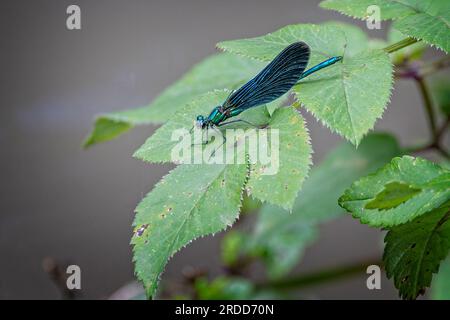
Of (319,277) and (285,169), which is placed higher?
(285,169)

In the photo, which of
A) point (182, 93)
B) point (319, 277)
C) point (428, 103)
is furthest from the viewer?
point (319, 277)

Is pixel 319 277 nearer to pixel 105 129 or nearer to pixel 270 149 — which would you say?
pixel 105 129

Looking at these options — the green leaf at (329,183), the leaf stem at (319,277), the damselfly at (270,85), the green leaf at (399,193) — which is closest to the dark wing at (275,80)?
the damselfly at (270,85)

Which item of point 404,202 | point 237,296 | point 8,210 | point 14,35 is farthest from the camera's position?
point 8,210

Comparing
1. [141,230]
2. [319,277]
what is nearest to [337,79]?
[141,230]

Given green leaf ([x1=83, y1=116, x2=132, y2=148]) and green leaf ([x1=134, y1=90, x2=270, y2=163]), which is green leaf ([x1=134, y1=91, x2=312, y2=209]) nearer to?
green leaf ([x1=134, y1=90, x2=270, y2=163])

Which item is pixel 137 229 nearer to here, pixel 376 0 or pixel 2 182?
pixel 376 0

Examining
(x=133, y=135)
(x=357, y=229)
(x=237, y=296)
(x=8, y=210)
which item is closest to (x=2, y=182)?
(x=8, y=210)
